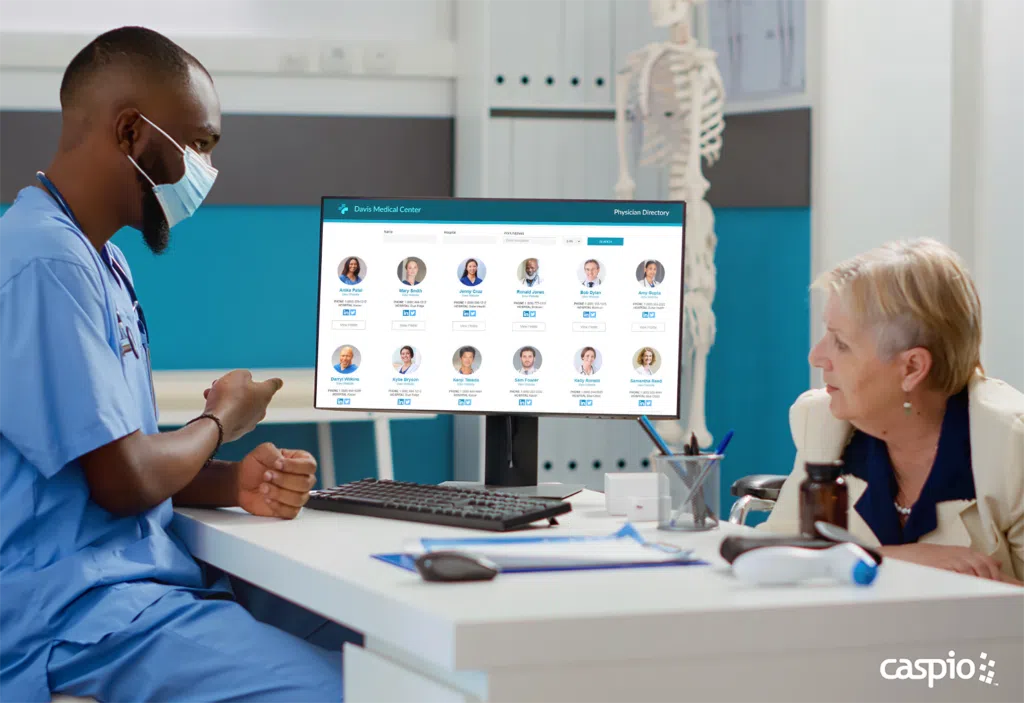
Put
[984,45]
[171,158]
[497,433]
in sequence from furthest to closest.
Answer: [984,45] → [497,433] → [171,158]

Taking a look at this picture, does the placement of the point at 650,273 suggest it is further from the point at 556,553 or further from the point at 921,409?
the point at 556,553

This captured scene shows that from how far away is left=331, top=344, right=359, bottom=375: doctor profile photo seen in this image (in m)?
1.93

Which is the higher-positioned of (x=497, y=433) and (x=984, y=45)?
(x=984, y=45)

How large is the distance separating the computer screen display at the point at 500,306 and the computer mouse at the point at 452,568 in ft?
2.47

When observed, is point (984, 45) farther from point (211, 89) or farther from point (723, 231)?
point (211, 89)

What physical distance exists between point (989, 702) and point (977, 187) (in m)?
2.27

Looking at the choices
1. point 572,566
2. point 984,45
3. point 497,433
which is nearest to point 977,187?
point 984,45

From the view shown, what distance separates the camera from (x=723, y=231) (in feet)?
Answer: 13.0

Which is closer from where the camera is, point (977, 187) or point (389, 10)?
point (977, 187)

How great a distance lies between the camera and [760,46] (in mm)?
3760

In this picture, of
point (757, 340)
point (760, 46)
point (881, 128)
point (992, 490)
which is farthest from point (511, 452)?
point (760, 46)

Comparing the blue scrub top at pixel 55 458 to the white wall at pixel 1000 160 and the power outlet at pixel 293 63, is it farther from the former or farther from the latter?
the power outlet at pixel 293 63

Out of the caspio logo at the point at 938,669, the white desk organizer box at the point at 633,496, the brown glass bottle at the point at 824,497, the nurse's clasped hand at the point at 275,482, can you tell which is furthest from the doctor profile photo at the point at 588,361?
the caspio logo at the point at 938,669

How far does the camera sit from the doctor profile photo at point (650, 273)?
6.20ft
